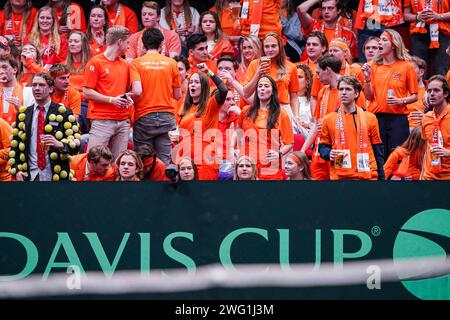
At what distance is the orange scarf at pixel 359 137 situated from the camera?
30.1 ft

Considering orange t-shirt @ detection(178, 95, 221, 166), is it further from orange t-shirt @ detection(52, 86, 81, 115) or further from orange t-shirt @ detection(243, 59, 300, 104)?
orange t-shirt @ detection(52, 86, 81, 115)

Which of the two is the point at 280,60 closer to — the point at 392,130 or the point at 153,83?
the point at 392,130

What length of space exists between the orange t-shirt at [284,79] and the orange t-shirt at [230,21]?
2.05 meters

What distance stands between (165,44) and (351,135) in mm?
3671

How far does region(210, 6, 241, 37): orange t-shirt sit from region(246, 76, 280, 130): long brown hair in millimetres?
2986

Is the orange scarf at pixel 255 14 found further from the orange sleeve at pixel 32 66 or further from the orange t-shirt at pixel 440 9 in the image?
the orange sleeve at pixel 32 66

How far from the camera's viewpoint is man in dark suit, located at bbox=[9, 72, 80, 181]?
337 inches

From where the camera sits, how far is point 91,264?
6.35 metres

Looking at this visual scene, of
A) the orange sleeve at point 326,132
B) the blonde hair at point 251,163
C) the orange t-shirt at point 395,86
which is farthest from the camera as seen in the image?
the orange t-shirt at point 395,86

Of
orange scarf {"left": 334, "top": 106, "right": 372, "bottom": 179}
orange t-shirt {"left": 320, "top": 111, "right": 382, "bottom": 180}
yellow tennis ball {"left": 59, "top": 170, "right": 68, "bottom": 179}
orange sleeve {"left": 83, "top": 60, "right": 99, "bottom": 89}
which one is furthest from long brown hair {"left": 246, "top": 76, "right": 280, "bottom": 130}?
yellow tennis ball {"left": 59, "top": 170, "right": 68, "bottom": 179}

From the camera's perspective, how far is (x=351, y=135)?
9258 millimetres

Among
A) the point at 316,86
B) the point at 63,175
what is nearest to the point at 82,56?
the point at 316,86

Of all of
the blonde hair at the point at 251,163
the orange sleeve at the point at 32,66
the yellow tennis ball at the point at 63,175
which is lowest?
the yellow tennis ball at the point at 63,175

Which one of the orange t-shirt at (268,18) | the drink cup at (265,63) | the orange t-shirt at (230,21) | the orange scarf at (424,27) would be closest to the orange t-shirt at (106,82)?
the drink cup at (265,63)
